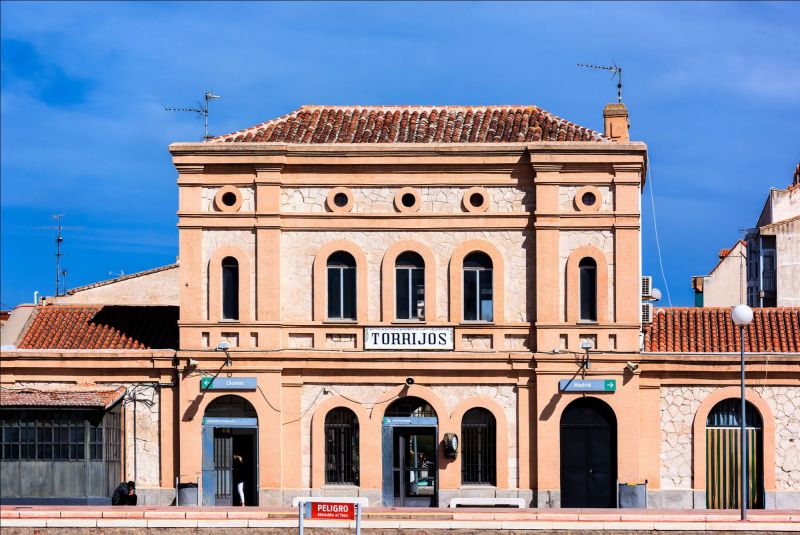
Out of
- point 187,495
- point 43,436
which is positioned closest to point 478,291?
point 187,495

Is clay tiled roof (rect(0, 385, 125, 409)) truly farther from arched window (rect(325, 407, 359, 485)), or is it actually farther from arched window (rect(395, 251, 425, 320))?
arched window (rect(395, 251, 425, 320))

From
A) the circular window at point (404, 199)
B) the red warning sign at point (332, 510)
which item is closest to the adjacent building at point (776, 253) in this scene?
the circular window at point (404, 199)

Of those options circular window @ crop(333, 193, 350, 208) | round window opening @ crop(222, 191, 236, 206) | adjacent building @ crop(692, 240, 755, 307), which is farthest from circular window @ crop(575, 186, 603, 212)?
adjacent building @ crop(692, 240, 755, 307)

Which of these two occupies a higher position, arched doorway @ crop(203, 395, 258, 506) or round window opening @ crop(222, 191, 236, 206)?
round window opening @ crop(222, 191, 236, 206)

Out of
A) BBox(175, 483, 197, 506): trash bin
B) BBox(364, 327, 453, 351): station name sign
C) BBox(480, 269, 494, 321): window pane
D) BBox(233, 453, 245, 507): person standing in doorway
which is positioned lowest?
BBox(175, 483, 197, 506): trash bin

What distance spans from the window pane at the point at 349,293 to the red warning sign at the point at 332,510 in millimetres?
7854

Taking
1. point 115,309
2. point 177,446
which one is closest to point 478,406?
point 177,446

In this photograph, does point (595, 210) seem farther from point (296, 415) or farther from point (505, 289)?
point (296, 415)

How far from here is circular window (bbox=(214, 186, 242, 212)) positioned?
131ft

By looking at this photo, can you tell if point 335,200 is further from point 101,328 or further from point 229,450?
point 101,328

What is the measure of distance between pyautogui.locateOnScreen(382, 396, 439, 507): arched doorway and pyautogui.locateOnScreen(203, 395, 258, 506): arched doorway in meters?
3.51

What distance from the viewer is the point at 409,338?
130 feet

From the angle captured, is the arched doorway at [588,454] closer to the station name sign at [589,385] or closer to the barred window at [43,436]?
the station name sign at [589,385]

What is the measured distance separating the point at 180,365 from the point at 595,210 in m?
11.6
